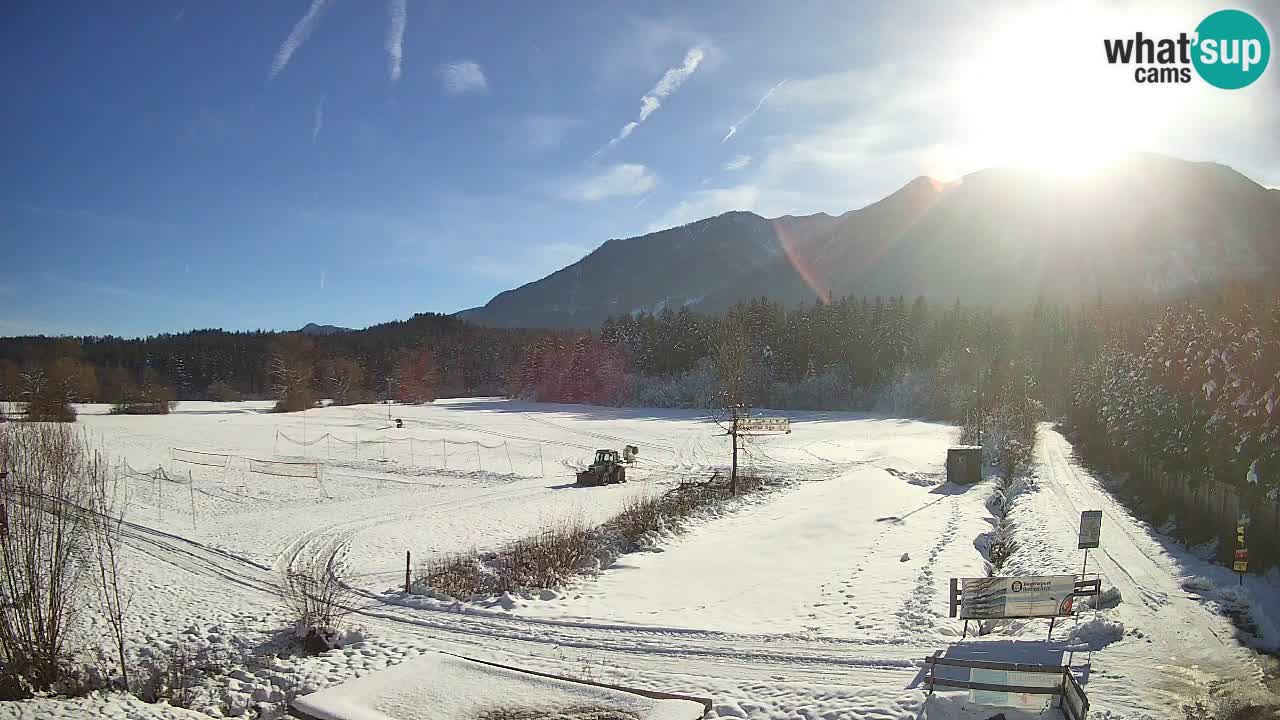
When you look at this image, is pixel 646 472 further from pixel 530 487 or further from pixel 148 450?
pixel 148 450

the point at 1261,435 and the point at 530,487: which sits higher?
the point at 1261,435

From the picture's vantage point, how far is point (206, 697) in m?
11.9

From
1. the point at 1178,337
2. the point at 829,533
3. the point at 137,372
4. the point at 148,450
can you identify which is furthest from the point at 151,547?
the point at 137,372

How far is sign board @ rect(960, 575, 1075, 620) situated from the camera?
13.5 meters

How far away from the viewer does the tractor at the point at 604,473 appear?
127 feet

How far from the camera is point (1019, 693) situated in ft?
32.1

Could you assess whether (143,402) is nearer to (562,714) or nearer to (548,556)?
(548,556)

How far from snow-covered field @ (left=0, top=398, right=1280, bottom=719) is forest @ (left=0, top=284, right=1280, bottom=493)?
4.72 meters

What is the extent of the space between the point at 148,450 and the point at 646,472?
117ft

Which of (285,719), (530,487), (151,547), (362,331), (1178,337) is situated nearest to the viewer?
(285,719)

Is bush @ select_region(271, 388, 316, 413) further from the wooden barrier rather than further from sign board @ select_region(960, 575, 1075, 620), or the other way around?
the wooden barrier

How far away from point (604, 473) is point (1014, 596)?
88.8 feet

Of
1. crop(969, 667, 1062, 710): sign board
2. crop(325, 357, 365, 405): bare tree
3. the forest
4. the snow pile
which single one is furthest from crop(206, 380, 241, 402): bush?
crop(969, 667, 1062, 710): sign board

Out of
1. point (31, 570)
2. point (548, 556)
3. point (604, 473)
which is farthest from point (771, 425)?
point (31, 570)
